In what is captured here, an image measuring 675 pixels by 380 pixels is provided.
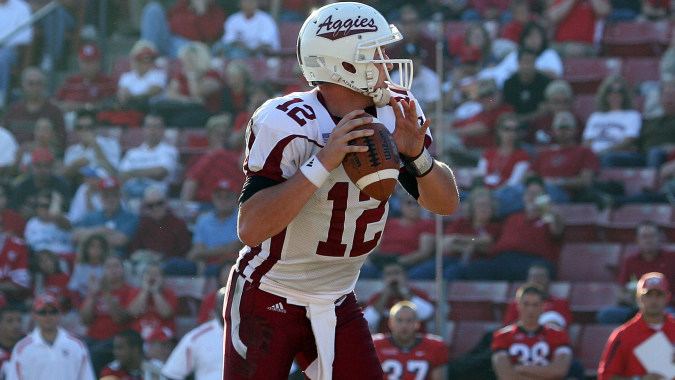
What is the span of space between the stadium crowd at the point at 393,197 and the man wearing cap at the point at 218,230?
0.02 metres

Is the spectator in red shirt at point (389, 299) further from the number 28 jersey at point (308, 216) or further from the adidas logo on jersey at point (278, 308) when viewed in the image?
the adidas logo on jersey at point (278, 308)

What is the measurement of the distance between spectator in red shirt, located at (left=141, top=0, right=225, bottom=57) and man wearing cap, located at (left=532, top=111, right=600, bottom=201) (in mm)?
3627

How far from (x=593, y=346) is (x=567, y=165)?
4.93 ft

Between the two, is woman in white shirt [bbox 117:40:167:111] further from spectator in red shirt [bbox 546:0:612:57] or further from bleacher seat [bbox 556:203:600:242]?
bleacher seat [bbox 556:203:600:242]

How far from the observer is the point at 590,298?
9.33 meters

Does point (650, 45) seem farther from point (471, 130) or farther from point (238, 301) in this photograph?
point (238, 301)

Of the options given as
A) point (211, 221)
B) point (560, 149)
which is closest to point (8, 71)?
point (211, 221)

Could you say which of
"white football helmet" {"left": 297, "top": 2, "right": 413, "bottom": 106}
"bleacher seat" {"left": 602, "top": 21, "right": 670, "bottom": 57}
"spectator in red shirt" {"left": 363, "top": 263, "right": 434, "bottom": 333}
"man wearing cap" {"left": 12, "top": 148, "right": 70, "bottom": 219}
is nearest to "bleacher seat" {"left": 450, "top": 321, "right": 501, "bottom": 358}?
"spectator in red shirt" {"left": 363, "top": 263, "right": 434, "bottom": 333}

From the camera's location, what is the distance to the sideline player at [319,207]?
13.7 feet

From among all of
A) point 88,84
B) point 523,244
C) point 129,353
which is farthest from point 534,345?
point 88,84

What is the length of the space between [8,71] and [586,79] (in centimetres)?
520

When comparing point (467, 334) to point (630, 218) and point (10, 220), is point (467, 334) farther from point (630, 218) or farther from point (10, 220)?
point (10, 220)

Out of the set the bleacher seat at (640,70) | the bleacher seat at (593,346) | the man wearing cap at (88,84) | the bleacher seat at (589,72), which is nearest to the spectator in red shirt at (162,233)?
the man wearing cap at (88,84)

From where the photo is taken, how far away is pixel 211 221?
10.2 m
